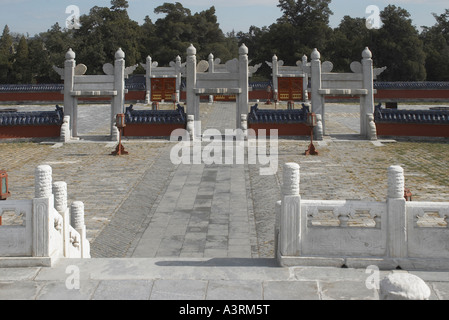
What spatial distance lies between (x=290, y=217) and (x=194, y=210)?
15.3ft

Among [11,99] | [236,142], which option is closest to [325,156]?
[236,142]

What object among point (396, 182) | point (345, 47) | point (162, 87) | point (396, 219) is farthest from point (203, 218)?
point (345, 47)

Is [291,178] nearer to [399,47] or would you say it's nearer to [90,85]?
[90,85]

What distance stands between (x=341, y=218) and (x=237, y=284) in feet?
4.87

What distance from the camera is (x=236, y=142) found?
19562mm

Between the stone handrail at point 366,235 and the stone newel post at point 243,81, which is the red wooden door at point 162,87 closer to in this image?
the stone newel post at point 243,81

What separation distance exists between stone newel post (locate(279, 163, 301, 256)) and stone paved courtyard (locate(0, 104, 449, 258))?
203 cm

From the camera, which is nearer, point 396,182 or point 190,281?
point 190,281

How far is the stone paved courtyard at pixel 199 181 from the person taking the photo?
32.5 feet

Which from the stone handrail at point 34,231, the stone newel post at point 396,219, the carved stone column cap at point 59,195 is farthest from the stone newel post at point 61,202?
the stone newel post at point 396,219

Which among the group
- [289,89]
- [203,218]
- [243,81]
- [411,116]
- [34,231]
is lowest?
[203,218]

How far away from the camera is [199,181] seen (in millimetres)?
14023

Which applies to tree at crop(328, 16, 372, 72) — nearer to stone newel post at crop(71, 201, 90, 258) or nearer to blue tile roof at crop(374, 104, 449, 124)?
blue tile roof at crop(374, 104, 449, 124)

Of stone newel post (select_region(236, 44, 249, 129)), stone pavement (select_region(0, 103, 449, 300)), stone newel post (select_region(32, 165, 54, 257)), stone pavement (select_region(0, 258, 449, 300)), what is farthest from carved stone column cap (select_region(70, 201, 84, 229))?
stone newel post (select_region(236, 44, 249, 129))
